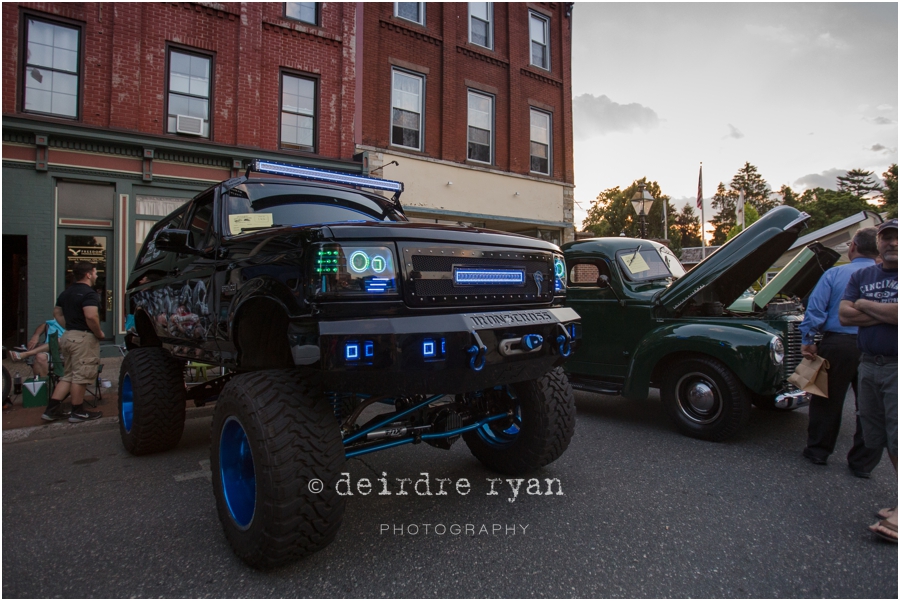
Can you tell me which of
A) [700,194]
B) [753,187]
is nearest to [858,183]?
[753,187]

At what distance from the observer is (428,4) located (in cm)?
1423

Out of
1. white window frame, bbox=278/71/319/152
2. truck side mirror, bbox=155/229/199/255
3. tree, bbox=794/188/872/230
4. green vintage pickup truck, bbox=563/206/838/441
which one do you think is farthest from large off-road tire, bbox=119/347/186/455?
tree, bbox=794/188/872/230

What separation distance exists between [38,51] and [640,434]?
12.2 meters

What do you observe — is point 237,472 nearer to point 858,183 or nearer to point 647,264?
point 647,264

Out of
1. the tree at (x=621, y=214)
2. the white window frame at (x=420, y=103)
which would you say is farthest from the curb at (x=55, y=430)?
the tree at (x=621, y=214)

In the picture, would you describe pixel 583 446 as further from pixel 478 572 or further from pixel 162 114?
pixel 162 114

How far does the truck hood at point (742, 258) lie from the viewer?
4766 millimetres

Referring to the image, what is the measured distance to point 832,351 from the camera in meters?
3.88

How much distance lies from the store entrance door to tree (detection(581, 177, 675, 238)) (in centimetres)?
3832

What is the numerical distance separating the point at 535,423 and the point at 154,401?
294 centimetres

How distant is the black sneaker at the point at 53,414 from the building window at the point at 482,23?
1378 centimetres

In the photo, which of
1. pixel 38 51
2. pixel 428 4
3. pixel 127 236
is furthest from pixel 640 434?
pixel 428 4

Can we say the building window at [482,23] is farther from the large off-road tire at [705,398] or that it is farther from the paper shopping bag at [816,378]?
the paper shopping bag at [816,378]

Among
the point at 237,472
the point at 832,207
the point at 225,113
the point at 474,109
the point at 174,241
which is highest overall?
the point at 832,207
